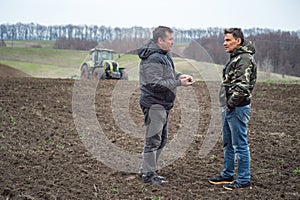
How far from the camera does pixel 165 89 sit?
4234 mm

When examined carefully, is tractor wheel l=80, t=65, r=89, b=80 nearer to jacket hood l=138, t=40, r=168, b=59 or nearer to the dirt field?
the dirt field

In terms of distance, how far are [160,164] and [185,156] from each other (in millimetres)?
700

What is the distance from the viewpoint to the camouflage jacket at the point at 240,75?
3.97m

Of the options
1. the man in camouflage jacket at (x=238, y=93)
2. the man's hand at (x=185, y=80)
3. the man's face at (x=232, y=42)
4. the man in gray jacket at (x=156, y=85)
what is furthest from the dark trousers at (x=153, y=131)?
the man's face at (x=232, y=42)

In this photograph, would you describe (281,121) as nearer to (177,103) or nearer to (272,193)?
Answer: (177,103)

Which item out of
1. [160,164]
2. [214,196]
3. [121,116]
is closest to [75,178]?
[160,164]

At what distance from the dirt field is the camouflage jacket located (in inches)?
45.0

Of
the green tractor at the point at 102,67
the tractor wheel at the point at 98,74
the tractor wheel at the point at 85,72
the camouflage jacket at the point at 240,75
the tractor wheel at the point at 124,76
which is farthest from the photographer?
the tractor wheel at the point at 85,72

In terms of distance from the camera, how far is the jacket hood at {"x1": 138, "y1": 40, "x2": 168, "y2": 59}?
4.25m

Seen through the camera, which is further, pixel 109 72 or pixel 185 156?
pixel 109 72

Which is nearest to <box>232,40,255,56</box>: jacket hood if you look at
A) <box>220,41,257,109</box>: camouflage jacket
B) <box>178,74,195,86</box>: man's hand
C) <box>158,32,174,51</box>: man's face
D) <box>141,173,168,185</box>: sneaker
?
<box>220,41,257,109</box>: camouflage jacket

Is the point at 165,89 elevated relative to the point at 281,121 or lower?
elevated

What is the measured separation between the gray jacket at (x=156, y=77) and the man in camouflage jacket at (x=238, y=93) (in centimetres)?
65

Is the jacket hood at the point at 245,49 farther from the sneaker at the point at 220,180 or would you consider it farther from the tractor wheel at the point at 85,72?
the tractor wheel at the point at 85,72
